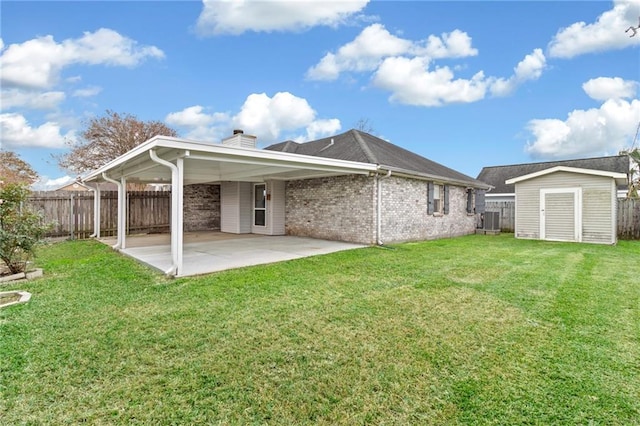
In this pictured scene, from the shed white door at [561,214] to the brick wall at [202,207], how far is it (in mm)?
14037

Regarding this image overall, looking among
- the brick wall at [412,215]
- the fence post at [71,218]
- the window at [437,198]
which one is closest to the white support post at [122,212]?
the fence post at [71,218]

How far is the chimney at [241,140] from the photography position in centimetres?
1156

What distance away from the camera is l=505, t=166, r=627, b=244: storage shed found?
37.8 ft

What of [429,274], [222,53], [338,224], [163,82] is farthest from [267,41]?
[429,274]

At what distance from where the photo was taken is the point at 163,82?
12625 mm

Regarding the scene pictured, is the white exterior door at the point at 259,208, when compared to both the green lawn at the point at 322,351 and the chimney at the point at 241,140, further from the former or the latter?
the green lawn at the point at 322,351

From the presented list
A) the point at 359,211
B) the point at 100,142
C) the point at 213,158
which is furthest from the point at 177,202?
the point at 100,142

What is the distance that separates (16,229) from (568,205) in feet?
53.5

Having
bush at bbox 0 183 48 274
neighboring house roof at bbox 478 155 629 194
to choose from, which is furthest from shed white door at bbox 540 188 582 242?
bush at bbox 0 183 48 274

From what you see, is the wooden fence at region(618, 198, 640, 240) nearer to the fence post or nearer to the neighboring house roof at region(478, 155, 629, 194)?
the neighboring house roof at region(478, 155, 629, 194)

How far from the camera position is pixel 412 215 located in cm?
1170

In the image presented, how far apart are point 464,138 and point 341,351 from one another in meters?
18.0

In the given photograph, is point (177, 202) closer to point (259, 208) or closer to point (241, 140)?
point (241, 140)

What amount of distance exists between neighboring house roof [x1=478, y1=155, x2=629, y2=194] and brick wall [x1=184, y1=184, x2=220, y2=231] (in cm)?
1694
